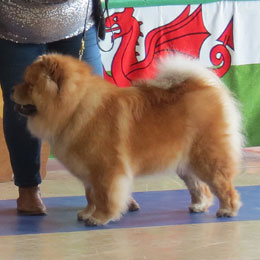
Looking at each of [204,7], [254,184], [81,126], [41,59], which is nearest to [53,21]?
[41,59]

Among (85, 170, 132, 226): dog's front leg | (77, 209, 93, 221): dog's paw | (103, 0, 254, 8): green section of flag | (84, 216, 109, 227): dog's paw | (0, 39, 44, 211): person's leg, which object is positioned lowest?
(77, 209, 93, 221): dog's paw

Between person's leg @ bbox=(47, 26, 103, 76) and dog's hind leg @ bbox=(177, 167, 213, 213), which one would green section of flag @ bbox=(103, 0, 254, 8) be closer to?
person's leg @ bbox=(47, 26, 103, 76)

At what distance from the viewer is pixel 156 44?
12.9ft

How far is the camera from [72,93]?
2.33 metres

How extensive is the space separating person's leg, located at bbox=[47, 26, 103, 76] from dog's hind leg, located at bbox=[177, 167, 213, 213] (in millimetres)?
652

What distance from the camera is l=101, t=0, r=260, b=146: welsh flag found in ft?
12.8

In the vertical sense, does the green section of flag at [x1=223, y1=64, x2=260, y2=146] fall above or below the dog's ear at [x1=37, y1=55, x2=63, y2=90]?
below

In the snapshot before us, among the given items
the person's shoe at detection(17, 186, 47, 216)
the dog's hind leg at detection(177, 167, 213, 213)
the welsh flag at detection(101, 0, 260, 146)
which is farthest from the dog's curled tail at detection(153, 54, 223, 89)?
the welsh flag at detection(101, 0, 260, 146)

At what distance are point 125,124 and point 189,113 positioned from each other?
0.29m

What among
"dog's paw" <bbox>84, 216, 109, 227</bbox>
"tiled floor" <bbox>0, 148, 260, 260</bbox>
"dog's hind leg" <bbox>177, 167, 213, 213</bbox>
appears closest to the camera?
"tiled floor" <bbox>0, 148, 260, 260</bbox>

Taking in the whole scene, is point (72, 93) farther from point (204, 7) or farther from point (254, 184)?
point (204, 7)

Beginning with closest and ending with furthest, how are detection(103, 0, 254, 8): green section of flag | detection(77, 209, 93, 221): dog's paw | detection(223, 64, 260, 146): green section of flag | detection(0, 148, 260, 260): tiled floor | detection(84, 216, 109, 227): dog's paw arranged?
detection(0, 148, 260, 260): tiled floor < detection(84, 216, 109, 227): dog's paw < detection(77, 209, 93, 221): dog's paw < detection(103, 0, 254, 8): green section of flag < detection(223, 64, 260, 146): green section of flag

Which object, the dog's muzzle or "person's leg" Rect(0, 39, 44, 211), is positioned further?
"person's leg" Rect(0, 39, 44, 211)

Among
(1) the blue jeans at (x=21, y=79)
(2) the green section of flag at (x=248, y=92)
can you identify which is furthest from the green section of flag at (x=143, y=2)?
(1) the blue jeans at (x=21, y=79)
